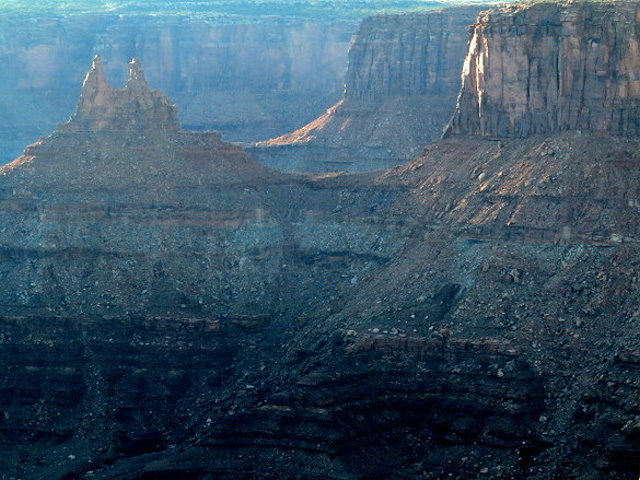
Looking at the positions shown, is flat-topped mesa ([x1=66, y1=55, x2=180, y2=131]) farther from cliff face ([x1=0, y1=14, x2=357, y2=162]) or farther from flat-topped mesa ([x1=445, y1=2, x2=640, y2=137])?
cliff face ([x1=0, y1=14, x2=357, y2=162])

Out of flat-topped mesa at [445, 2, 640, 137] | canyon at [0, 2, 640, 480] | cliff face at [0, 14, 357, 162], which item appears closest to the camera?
canyon at [0, 2, 640, 480]

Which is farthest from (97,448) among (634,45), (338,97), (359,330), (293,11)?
(293,11)

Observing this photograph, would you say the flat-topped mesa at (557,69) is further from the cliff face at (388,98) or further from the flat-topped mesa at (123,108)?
the cliff face at (388,98)

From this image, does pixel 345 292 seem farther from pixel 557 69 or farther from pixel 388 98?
pixel 388 98

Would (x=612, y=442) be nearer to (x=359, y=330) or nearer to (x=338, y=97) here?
(x=359, y=330)

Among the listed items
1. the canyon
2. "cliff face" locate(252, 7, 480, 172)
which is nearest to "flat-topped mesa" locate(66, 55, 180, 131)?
the canyon

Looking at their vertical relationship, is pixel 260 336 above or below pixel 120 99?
below
